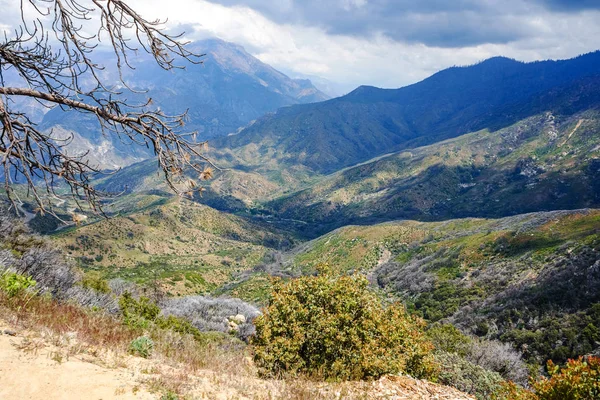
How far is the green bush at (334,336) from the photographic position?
7828 mm

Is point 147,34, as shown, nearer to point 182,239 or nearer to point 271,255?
point 271,255

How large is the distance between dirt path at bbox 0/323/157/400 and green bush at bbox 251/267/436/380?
3038 millimetres

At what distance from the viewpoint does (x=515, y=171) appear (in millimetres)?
169625

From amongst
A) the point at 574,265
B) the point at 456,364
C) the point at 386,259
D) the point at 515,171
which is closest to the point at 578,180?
the point at 515,171

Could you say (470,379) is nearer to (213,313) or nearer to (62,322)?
(62,322)

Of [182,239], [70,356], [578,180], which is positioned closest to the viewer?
[70,356]

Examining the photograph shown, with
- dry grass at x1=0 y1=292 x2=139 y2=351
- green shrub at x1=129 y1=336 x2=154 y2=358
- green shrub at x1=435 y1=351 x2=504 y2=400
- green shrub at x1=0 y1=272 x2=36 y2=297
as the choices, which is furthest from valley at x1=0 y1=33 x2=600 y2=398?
green shrub at x1=129 y1=336 x2=154 y2=358

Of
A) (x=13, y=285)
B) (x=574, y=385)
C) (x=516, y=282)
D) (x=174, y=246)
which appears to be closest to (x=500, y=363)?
(x=574, y=385)

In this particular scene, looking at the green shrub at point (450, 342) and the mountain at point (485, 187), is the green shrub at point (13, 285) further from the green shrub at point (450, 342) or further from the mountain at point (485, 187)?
the mountain at point (485, 187)

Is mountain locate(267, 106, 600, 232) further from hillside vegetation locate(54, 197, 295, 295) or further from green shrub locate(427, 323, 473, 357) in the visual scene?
green shrub locate(427, 323, 473, 357)

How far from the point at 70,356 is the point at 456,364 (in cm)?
1045

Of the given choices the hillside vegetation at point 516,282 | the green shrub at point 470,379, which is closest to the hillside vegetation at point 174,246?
the hillside vegetation at point 516,282

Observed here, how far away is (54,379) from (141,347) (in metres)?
1.67

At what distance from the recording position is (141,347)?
6777mm
